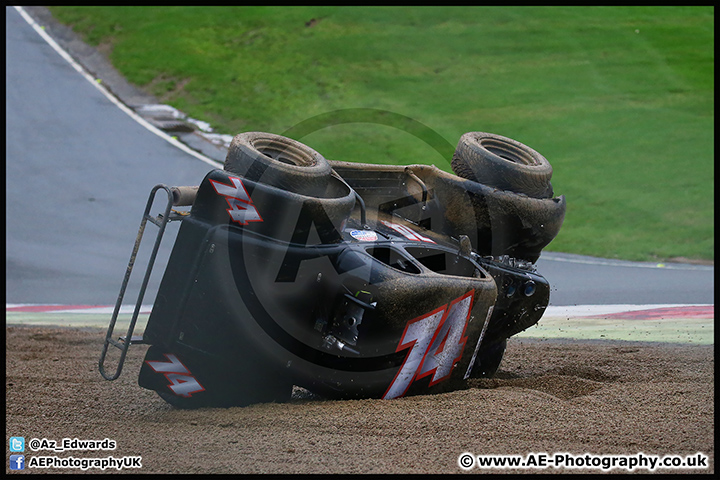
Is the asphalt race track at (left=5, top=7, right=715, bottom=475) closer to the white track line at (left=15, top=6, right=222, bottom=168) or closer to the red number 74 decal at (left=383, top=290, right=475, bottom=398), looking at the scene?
the red number 74 decal at (left=383, top=290, right=475, bottom=398)

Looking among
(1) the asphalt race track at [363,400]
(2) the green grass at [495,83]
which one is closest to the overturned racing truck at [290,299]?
(1) the asphalt race track at [363,400]

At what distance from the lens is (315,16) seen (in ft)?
73.3

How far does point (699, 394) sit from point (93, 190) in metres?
11.0

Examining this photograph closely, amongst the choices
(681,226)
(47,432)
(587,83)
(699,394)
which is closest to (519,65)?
(587,83)

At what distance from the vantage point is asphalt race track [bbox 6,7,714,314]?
396 inches

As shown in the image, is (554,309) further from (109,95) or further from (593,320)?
(109,95)

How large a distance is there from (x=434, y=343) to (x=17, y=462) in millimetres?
2584

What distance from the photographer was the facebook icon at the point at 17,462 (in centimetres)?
419

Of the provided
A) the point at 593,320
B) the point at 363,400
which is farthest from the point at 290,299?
the point at 593,320

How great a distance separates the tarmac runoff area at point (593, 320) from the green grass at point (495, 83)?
10.1 feet

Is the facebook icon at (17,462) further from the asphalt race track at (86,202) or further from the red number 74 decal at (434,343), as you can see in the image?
the asphalt race track at (86,202)

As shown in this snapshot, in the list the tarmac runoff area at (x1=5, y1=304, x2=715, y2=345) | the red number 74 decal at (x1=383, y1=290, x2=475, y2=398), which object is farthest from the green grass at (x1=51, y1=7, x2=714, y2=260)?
the red number 74 decal at (x1=383, y1=290, x2=475, y2=398)

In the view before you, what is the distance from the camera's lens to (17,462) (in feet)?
13.9

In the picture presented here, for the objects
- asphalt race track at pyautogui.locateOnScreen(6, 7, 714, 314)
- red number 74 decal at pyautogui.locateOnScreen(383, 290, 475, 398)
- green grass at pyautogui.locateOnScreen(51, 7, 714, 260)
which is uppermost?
red number 74 decal at pyautogui.locateOnScreen(383, 290, 475, 398)
